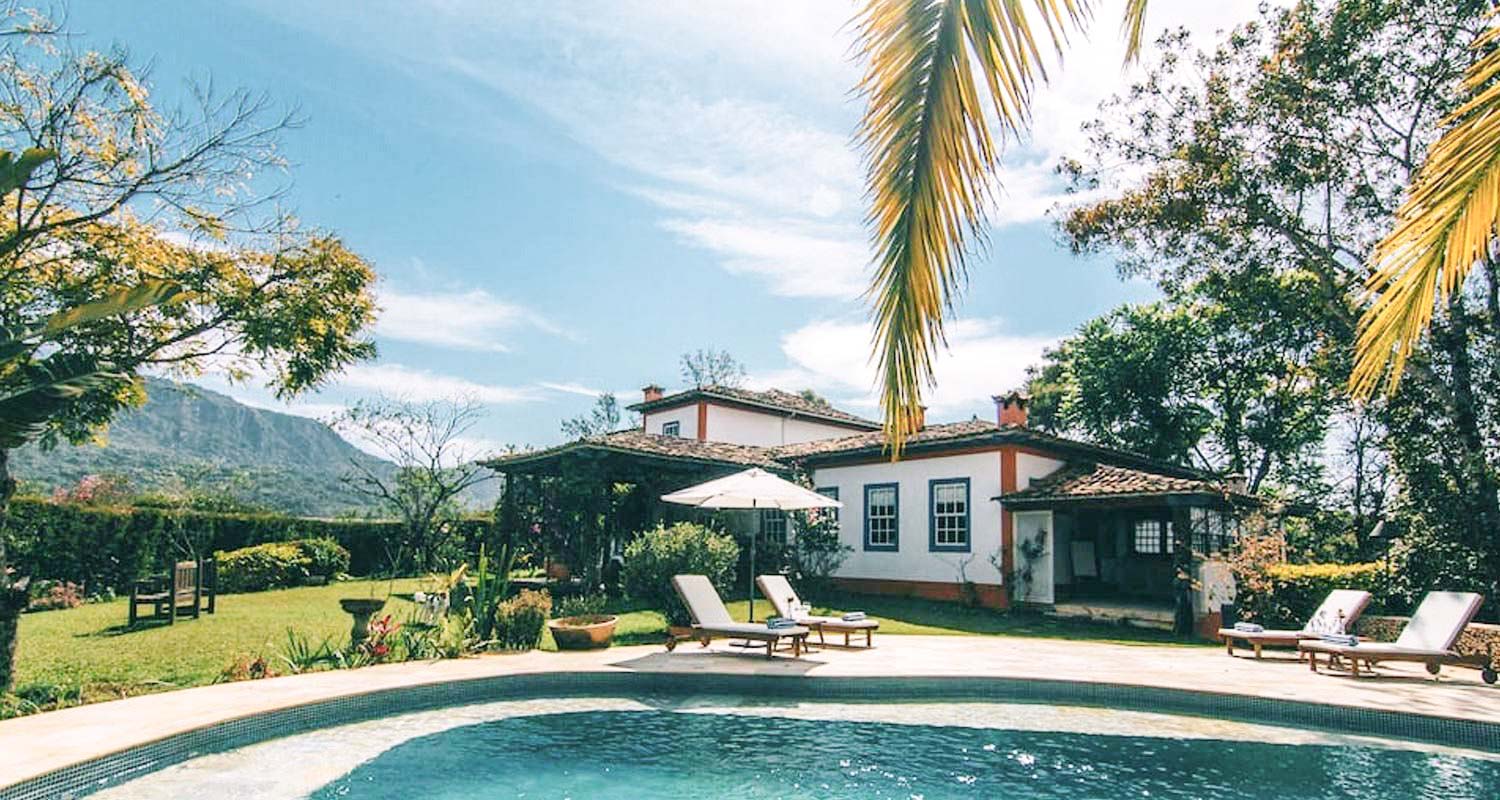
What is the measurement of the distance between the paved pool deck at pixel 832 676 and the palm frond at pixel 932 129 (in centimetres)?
637

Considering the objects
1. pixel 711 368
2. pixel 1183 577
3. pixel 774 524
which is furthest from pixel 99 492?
pixel 711 368

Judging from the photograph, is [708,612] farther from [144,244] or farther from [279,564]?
[279,564]

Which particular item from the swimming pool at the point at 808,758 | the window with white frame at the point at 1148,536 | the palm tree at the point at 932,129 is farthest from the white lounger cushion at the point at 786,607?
the window with white frame at the point at 1148,536

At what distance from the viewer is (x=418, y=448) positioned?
27.9 meters

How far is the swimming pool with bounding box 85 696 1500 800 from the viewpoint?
6.86m

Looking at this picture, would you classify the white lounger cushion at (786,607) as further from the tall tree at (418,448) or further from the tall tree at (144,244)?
the tall tree at (418,448)

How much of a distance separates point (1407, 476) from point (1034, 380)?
2115cm

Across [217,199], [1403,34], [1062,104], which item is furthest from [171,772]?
[1403,34]

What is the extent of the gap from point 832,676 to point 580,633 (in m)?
3.61

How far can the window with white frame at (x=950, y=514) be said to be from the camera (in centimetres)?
1930

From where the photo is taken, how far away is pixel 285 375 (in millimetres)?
10586

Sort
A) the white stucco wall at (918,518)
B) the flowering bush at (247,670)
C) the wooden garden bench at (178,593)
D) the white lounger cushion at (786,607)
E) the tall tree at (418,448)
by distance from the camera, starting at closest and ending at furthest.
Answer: the flowering bush at (247,670) → the white lounger cushion at (786,607) → the wooden garden bench at (178,593) → the white stucco wall at (918,518) → the tall tree at (418,448)

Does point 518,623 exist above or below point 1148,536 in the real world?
below

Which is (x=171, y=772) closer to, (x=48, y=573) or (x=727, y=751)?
(x=727, y=751)
